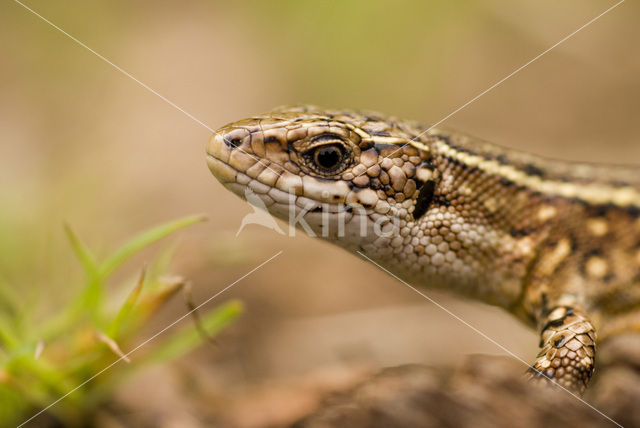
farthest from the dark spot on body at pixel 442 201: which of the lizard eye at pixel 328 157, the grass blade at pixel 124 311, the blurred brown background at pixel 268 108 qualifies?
the grass blade at pixel 124 311

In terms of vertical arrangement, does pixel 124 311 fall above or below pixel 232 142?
below

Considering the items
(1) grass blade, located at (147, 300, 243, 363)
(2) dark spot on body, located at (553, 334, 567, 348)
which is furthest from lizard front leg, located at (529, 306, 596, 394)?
(1) grass blade, located at (147, 300, 243, 363)

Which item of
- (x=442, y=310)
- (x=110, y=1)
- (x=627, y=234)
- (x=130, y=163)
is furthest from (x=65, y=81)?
(x=627, y=234)

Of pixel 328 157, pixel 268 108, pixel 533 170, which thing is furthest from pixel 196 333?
pixel 268 108

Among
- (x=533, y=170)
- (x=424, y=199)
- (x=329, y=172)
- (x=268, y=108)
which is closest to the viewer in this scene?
(x=329, y=172)

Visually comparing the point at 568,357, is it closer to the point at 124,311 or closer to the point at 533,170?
the point at 533,170

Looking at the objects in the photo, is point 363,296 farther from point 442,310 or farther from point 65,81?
point 65,81

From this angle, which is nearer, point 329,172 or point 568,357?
point 568,357
